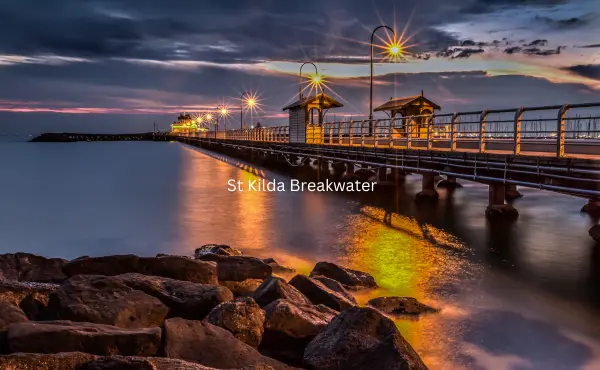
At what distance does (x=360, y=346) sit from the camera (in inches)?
247

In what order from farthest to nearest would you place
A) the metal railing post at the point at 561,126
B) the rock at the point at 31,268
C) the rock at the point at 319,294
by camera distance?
the metal railing post at the point at 561,126 < the rock at the point at 31,268 < the rock at the point at 319,294

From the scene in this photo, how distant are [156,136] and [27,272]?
617ft

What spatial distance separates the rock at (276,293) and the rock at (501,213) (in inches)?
479

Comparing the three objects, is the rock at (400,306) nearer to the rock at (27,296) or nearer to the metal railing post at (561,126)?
the rock at (27,296)

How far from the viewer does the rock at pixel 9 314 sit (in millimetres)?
6468

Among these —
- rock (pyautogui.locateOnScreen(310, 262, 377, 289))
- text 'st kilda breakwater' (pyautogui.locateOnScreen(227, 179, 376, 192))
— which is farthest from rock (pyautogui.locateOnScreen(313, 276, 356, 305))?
text 'st kilda breakwater' (pyautogui.locateOnScreen(227, 179, 376, 192))

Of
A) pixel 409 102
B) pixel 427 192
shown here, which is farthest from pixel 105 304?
pixel 409 102

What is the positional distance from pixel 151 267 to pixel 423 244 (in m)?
8.83

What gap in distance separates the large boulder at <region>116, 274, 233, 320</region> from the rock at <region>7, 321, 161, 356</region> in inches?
56.5

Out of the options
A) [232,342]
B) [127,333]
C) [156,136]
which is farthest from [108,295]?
[156,136]

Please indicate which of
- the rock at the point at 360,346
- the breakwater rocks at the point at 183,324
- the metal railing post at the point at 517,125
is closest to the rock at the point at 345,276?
the breakwater rocks at the point at 183,324

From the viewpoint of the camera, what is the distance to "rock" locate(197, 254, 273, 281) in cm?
1011

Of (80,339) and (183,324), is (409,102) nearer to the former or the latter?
(183,324)

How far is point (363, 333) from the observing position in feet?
21.1
